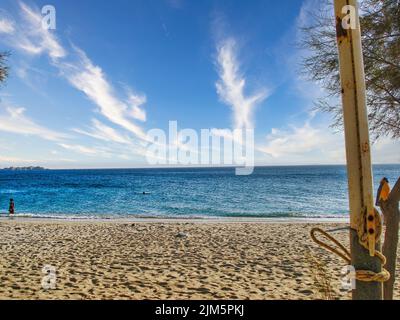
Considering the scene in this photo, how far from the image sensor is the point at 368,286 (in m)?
1.59

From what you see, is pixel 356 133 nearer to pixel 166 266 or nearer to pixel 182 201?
pixel 166 266

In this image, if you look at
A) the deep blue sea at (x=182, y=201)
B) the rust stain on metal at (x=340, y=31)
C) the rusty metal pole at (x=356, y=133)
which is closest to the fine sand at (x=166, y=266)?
the rusty metal pole at (x=356, y=133)

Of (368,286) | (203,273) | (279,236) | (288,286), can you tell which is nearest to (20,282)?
(203,273)

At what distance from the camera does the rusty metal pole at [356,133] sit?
59.0 inches

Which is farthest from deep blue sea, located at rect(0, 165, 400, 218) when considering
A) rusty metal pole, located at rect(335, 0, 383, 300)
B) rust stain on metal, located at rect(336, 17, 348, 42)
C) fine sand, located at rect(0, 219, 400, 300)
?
rust stain on metal, located at rect(336, 17, 348, 42)

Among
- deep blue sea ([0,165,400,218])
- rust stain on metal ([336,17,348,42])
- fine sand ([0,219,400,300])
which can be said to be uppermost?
rust stain on metal ([336,17,348,42])

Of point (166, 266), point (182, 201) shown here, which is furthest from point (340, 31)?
point (182, 201)

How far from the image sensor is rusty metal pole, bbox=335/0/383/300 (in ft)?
4.91

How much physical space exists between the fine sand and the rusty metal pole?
5.91ft

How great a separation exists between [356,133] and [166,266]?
25.9 ft

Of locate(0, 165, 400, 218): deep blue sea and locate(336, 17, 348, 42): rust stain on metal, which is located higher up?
locate(336, 17, 348, 42): rust stain on metal

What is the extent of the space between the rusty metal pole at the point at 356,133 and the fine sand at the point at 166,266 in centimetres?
180

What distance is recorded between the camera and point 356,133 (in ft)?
4.95

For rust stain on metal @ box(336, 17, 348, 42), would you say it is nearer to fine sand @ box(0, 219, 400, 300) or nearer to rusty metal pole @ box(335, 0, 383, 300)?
rusty metal pole @ box(335, 0, 383, 300)
